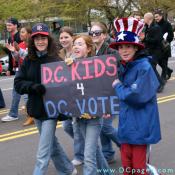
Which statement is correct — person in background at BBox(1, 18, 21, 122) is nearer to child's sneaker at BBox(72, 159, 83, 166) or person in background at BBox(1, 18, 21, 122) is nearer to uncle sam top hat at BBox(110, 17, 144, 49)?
child's sneaker at BBox(72, 159, 83, 166)

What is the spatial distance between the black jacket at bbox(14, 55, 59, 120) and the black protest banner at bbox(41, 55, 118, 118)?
0.22 feet

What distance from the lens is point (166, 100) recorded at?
9.88m

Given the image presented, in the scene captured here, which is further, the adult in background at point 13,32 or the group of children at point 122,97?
the adult in background at point 13,32

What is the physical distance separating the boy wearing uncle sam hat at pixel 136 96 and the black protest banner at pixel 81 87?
344mm

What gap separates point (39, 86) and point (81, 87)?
41cm

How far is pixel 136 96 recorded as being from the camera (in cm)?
381

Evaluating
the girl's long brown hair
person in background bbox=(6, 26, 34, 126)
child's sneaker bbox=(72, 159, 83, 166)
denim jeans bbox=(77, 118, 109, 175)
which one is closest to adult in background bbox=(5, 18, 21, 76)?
person in background bbox=(6, 26, 34, 126)

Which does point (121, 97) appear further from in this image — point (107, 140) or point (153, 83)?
point (107, 140)

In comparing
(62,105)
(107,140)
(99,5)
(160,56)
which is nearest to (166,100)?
(160,56)

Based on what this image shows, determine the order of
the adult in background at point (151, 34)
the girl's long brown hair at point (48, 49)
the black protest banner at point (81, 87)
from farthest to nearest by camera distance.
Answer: the adult in background at point (151, 34) → the girl's long brown hair at point (48, 49) → the black protest banner at point (81, 87)

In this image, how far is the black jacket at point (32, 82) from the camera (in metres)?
4.54

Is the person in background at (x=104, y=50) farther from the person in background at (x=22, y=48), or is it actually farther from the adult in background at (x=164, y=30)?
the adult in background at (x=164, y=30)

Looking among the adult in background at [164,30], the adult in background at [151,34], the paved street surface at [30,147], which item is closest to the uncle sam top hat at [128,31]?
the paved street surface at [30,147]

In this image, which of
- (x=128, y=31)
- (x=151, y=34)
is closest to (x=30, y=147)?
(x=128, y=31)
